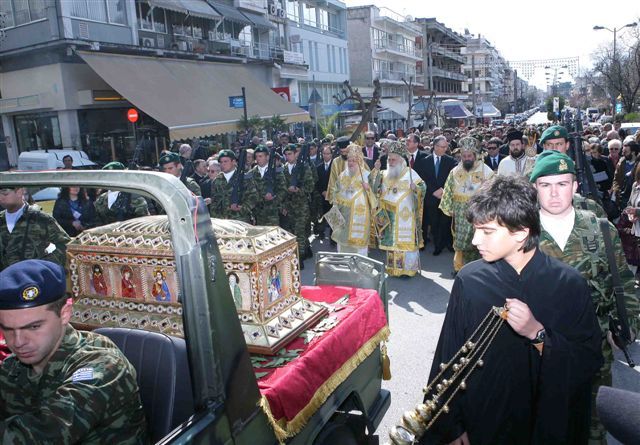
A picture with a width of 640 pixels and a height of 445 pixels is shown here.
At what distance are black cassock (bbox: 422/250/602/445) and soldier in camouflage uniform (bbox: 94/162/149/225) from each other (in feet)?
14.2

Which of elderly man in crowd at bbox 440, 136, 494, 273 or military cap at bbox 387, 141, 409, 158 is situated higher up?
military cap at bbox 387, 141, 409, 158

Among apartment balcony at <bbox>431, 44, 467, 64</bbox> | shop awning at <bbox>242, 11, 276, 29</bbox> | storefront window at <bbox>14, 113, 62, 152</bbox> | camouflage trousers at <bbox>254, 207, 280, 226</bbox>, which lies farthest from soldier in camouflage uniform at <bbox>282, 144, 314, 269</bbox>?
apartment balcony at <bbox>431, 44, 467, 64</bbox>

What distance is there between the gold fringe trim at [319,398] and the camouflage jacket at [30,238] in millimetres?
2910

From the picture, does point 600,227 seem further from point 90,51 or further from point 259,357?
point 90,51

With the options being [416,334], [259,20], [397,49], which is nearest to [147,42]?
[259,20]

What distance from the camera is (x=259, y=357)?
9.36ft

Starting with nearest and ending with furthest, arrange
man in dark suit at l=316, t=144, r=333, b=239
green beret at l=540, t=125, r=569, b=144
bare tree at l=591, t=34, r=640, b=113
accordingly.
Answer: green beret at l=540, t=125, r=569, b=144 < man in dark suit at l=316, t=144, r=333, b=239 < bare tree at l=591, t=34, r=640, b=113

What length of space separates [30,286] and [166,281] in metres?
1.32

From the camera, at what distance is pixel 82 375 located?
182cm

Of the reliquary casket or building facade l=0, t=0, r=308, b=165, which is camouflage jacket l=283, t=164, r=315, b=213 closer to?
the reliquary casket

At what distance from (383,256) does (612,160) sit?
4661 millimetres

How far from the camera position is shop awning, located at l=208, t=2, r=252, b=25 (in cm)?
2538

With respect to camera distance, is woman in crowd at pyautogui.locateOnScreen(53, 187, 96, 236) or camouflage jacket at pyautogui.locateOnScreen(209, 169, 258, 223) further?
camouflage jacket at pyautogui.locateOnScreen(209, 169, 258, 223)

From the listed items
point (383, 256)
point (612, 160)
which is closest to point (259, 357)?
point (383, 256)
